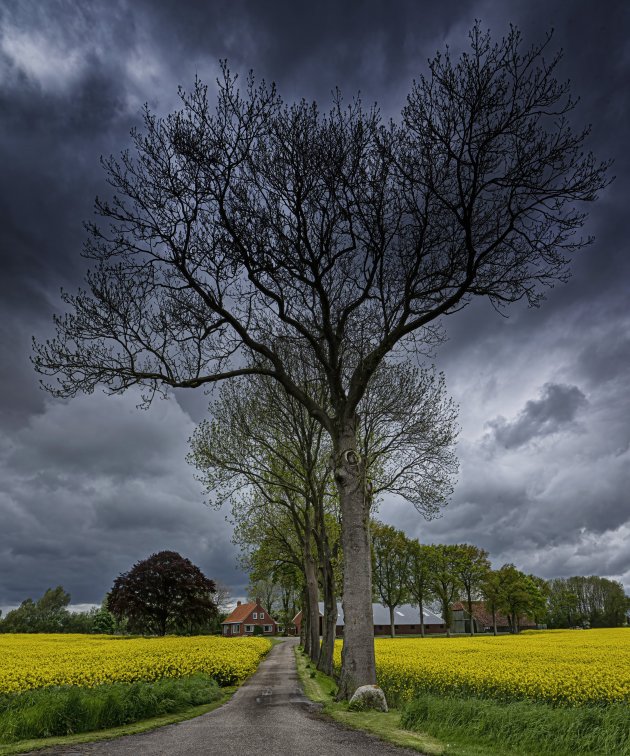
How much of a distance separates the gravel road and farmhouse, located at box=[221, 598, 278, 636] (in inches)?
4291

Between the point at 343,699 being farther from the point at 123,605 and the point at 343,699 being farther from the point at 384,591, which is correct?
the point at 384,591

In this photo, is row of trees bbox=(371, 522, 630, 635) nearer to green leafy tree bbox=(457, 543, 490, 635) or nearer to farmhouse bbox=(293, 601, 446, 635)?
green leafy tree bbox=(457, 543, 490, 635)

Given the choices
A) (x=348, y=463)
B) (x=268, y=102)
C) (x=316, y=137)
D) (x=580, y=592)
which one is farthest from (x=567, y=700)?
(x=580, y=592)

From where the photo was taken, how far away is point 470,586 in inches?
3103

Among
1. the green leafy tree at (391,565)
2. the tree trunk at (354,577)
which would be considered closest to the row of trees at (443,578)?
the green leafy tree at (391,565)

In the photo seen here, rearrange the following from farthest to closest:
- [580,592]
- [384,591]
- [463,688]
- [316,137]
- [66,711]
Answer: [580,592]
[384,591]
[463,688]
[316,137]
[66,711]

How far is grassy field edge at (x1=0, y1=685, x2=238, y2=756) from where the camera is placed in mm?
8547

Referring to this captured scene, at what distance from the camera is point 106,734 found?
32.8 ft

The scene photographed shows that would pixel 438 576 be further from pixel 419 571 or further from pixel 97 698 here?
pixel 97 698

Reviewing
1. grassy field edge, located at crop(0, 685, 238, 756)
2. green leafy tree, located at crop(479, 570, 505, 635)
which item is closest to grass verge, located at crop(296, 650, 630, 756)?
grassy field edge, located at crop(0, 685, 238, 756)

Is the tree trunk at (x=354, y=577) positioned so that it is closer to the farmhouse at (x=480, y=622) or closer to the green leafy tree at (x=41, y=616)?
the green leafy tree at (x=41, y=616)

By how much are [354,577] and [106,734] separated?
5.99 metres

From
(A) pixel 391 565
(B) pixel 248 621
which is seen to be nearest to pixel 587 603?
(A) pixel 391 565

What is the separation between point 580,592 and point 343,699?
395 ft
